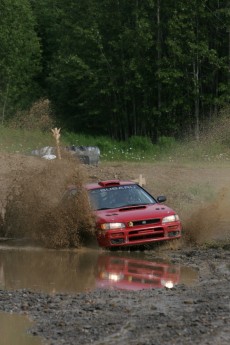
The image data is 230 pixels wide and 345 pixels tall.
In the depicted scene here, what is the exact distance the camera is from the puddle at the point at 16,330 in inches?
386

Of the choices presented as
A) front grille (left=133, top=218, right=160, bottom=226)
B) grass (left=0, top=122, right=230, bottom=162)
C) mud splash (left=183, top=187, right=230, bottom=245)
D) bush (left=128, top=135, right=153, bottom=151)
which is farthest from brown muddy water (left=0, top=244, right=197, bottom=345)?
bush (left=128, top=135, right=153, bottom=151)

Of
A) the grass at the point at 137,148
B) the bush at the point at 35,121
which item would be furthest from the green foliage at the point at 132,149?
the bush at the point at 35,121

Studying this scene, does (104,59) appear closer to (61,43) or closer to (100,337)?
(61,43)

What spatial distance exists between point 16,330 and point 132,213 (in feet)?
24.5

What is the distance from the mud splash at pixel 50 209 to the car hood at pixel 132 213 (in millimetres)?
349

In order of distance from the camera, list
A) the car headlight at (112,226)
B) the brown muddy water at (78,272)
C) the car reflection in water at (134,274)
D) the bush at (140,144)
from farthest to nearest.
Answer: the bush at (140,144)
the car headlight at (112,226)
the car reflection in water at (134,274)
the brown muddy water at (78,272)

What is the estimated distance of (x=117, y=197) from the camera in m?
18.4

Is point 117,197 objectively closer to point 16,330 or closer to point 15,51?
point 16,330

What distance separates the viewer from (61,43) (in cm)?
5453

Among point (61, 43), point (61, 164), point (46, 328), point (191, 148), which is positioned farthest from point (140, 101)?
point (46, 328)

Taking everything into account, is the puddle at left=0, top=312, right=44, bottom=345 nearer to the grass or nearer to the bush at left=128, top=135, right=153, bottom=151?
the grass

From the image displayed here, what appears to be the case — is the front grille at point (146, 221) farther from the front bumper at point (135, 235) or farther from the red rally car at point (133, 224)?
the front bumper at point (135, 235)

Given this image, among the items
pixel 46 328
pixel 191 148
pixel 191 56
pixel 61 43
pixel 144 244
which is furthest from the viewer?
pixel 61 43

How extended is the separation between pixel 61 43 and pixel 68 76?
169 inches
